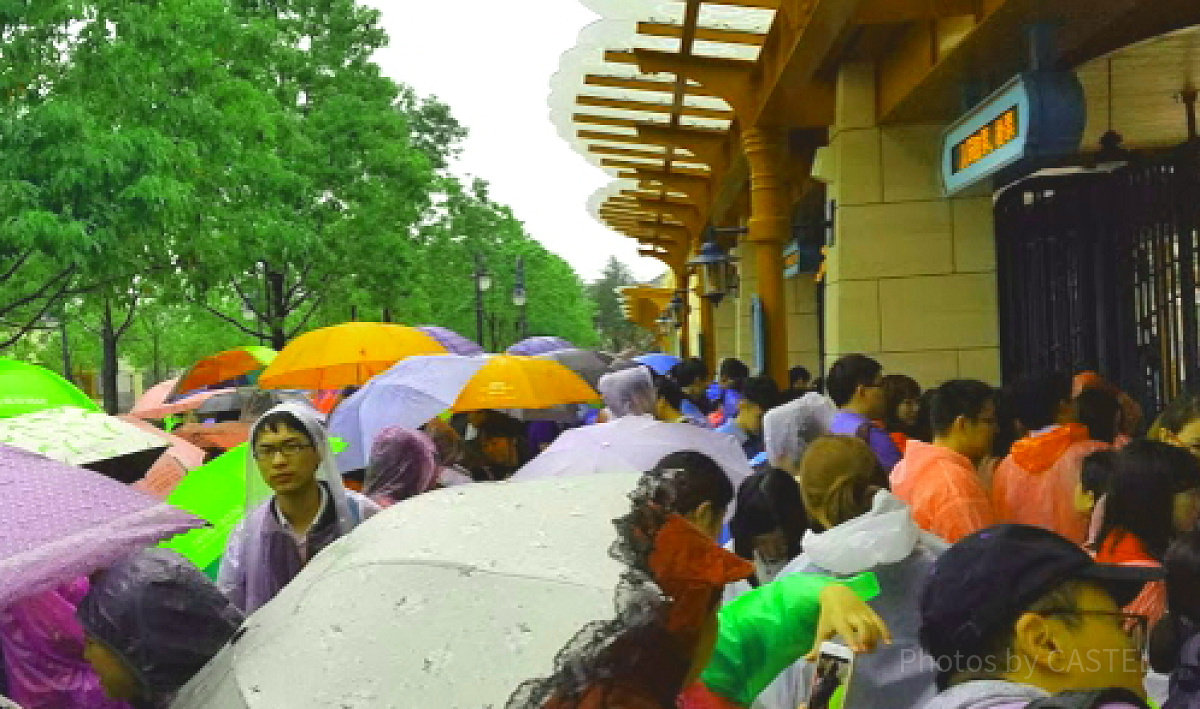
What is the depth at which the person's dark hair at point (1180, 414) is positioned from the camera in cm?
508

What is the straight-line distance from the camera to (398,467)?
607cm

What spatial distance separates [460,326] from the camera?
49031 millimetres

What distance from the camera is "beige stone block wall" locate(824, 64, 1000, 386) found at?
33.1 ft

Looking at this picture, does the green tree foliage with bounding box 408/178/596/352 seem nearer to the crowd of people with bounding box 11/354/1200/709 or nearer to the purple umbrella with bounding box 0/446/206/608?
the crowd of people with bounding box 11/354/1200/709

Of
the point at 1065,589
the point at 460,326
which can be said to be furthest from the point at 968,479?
the point at 460,326

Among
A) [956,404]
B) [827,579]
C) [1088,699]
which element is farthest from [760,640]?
[956,404]

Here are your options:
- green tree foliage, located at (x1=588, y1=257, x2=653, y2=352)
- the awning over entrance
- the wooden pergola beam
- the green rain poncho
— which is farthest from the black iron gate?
green tree foliage, located at (x1=588, y1=257, x2=653, y2=352)

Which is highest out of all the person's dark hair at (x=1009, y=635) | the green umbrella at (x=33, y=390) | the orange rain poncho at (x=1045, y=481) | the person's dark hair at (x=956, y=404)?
the green umbrella at (x=33, y=390)

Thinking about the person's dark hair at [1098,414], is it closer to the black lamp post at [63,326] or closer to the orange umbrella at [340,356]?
the orange umbrella at [340,356]

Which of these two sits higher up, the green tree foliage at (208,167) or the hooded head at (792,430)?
the green tree foliage at (208,167)

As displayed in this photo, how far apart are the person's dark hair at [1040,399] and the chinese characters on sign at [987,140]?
1552 mm

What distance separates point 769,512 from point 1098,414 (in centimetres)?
272

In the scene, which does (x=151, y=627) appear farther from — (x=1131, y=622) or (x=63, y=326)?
(x=63, y=326)

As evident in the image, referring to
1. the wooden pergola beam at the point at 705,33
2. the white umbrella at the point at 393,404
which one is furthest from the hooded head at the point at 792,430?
the wooden pergola beam at the point at 705,33
